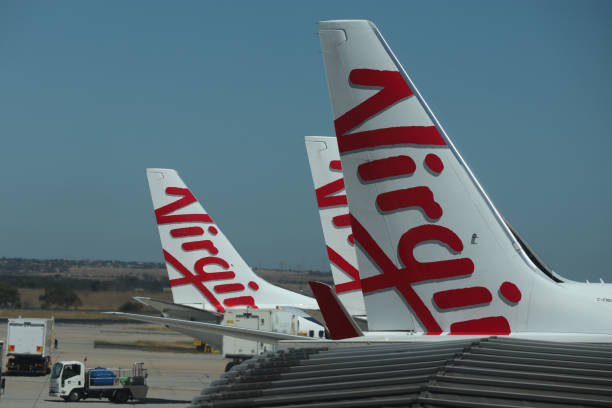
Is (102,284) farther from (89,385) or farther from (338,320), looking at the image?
(338,320)

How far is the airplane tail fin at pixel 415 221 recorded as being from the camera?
13188mm

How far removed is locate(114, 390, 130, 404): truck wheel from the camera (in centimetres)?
3981

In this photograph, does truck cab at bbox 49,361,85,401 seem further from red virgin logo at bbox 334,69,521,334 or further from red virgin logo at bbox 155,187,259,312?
red virgin logo at bbox 334,69,521,334

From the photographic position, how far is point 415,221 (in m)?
13.6

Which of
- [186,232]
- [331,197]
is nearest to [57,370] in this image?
[186,232]

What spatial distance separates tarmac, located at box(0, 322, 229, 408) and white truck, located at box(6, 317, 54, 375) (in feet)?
4.07

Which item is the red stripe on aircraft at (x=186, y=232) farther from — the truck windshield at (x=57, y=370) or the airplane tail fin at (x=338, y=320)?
the airplane tail fin at (x=338, y=320)

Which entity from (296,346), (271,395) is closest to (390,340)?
(296,346)

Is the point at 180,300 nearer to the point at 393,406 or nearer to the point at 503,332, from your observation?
the point at 503,332

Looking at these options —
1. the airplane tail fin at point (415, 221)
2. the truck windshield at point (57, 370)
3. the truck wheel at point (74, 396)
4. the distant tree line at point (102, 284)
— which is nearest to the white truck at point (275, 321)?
the truck wheel at point (74, 396)

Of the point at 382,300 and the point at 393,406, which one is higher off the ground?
the point at 382,300

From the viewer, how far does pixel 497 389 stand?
7445mm

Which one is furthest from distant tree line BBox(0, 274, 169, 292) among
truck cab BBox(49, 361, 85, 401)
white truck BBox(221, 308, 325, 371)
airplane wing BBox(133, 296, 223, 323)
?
truck cab BBox(49, 361, 85, 401)

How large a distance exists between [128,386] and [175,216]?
34.8 feet
